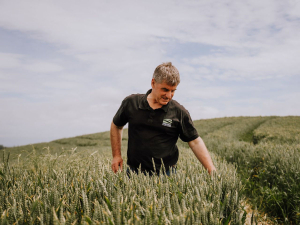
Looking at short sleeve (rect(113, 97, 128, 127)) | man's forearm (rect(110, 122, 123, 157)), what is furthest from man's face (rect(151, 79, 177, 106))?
man's forearm (rect(110, 122, 123, 157))

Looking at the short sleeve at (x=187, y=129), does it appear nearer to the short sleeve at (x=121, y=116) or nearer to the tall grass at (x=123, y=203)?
the tall grass at (x=123, y=203)

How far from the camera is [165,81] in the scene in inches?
117

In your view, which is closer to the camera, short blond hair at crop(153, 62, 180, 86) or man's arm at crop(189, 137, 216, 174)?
short blond hair at crop(153, 62, 180, 86)

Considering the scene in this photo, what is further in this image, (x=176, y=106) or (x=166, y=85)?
(x=176, y=106)

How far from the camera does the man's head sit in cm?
297

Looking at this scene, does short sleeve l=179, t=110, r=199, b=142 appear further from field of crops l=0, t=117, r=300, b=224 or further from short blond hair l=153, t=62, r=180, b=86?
short blond hair l=153, t=62, r=180, b=86

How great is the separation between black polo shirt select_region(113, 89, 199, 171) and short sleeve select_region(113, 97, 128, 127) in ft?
0.39

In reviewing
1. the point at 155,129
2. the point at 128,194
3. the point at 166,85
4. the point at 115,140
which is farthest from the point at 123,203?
the point at 115,140

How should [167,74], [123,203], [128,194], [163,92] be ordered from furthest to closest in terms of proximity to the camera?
[163,92]
[167,74]
[128,194]
[123,203]

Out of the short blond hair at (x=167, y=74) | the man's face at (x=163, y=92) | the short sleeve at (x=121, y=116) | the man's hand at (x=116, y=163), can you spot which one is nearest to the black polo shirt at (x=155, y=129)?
the short sleeve at (x=121, y=116)

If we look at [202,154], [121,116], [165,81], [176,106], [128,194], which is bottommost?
[128,194]

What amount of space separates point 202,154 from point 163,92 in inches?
→ 42.9

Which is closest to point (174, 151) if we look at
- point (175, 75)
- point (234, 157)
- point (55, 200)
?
point (175, 75)

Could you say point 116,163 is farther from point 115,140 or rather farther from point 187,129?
point 187,129
